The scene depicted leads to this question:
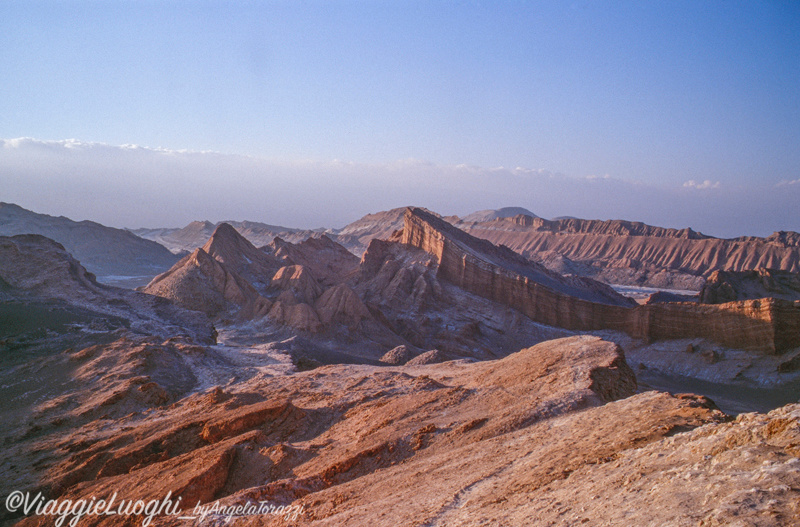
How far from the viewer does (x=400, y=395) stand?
1270cm

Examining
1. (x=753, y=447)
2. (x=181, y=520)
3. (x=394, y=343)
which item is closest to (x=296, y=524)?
(x=181, y=520)

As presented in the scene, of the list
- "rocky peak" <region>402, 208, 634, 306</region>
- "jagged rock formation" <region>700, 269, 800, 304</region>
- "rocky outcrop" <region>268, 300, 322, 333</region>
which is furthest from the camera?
"jagged rock formation" <region>700, 269, 800, 304</region>

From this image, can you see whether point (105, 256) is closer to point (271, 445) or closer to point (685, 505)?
point (271, 445)

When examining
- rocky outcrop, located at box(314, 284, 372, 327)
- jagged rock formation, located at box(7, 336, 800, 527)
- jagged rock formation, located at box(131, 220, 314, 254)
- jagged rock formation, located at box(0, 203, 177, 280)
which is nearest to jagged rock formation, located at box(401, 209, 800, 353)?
rocky outcrop, located at box(314, 284, 372, 327)

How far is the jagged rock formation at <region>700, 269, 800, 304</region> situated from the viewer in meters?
36.3

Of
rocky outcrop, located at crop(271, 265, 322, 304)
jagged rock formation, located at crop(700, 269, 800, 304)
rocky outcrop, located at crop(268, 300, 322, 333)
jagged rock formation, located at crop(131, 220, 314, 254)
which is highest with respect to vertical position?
jagged rock formation, located at crop(700, 269, 800, 304)

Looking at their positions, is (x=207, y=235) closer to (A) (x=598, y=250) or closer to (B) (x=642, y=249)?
(A) (x=598, y=250)

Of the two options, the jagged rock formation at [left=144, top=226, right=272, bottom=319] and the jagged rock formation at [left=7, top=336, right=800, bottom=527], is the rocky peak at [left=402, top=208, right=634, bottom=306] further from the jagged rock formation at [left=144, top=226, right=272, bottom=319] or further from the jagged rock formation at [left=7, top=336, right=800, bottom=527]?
the jagged rock formation at [left=7, top=336, right=800, bottom=527]

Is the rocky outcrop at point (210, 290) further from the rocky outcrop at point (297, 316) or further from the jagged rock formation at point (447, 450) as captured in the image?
the jagged rock formation at point (447, 450)

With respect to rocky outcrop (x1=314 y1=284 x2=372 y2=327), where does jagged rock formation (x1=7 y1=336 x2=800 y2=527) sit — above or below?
above

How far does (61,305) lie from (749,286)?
4714 centimetres

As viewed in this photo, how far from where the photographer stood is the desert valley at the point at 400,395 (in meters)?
5.60

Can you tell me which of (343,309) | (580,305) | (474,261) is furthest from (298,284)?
(580,305)

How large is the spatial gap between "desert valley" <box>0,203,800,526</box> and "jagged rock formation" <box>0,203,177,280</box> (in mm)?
38567
